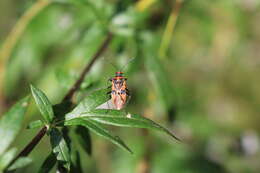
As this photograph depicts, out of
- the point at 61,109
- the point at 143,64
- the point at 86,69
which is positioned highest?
the point at 143,64

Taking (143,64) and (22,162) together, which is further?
(143,64)

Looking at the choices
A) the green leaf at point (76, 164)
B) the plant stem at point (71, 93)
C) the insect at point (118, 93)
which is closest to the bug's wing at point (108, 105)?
the insect at point (118, 93)

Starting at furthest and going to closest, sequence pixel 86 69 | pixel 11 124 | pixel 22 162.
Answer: pixel 86 69 → pixel 11 124 → pixel 22 162

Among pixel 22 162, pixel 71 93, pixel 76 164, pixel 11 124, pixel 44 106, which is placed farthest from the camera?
pixel 71 93

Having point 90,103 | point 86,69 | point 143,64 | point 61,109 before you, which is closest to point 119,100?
point 90,103

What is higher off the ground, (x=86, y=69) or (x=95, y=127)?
(x=86, y=69)

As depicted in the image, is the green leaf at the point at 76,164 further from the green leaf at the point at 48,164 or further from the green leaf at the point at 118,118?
the green leaf at the point at 118,118

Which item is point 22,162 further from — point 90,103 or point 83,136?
point 83,136

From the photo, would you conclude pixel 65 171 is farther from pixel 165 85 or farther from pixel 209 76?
pixel 209 76
